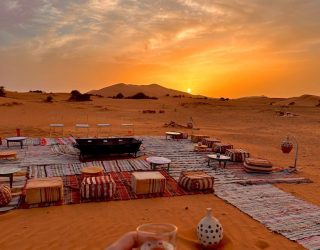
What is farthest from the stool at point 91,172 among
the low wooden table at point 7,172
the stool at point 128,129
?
the stool at point 128,129

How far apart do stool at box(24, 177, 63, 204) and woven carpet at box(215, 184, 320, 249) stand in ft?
17.2

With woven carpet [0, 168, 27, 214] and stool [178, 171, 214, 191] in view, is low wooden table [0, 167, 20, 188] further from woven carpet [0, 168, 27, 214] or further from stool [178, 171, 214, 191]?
stool [178, 171, 214, 191]

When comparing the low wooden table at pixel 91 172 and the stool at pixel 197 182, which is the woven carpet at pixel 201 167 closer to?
the stool at pixel 197 182

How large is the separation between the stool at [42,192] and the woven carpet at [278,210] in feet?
17.2

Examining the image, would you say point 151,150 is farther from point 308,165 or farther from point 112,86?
point 112,86

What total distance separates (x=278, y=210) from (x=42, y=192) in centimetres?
709

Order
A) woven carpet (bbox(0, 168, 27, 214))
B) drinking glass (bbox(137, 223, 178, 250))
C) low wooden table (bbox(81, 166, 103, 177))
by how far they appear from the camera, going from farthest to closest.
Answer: low wooden table (bbox(81, 166, 103, 177)), woven carpet (bbox(0, 168, 27, 214)), drinking glass (bbox(137, 223, 178, 250))

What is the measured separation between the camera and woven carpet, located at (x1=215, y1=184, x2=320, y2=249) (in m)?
8.66

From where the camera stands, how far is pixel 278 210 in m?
10.2

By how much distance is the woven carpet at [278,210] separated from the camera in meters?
8.66

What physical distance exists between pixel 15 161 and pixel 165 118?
26.2 m

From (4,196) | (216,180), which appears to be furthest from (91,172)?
(216,180)

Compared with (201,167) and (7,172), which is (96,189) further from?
(201,167)

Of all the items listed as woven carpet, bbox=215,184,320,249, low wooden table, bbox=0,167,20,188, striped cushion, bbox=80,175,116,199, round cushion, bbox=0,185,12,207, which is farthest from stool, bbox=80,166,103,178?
woven carpet, bbox=215,184,320,249
